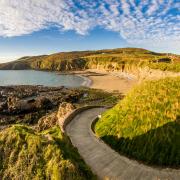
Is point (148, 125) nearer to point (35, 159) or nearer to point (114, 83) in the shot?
point (35, 159)

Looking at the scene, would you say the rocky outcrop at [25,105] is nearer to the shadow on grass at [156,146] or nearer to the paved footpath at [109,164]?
the paved footpath at [109,164]

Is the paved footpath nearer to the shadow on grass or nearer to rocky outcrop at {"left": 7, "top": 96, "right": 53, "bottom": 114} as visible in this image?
the shadow on grass

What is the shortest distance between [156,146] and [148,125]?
5.45 feet

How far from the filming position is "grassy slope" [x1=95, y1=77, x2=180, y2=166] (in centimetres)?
1491

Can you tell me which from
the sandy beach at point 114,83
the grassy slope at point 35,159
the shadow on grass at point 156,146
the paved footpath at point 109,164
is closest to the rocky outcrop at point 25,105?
the paved footpath at point 109,164

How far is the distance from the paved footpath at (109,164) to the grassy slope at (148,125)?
802mm

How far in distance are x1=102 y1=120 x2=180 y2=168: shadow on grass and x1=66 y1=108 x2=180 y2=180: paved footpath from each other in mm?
703

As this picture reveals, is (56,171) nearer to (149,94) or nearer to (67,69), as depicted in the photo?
(149,94)

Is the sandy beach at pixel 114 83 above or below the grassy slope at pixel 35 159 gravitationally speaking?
below

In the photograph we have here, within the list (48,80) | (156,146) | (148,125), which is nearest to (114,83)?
(48,80)

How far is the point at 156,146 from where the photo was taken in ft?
49.7

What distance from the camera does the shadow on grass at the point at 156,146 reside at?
14.5 meters

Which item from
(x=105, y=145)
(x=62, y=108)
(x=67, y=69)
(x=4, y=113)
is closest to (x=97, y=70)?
(x=67, y=69)

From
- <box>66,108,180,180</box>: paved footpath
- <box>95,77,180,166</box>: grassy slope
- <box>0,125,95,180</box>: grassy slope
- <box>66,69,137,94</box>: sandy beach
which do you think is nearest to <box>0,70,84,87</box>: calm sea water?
<box>66,69,137,94</box>: sandy beach
